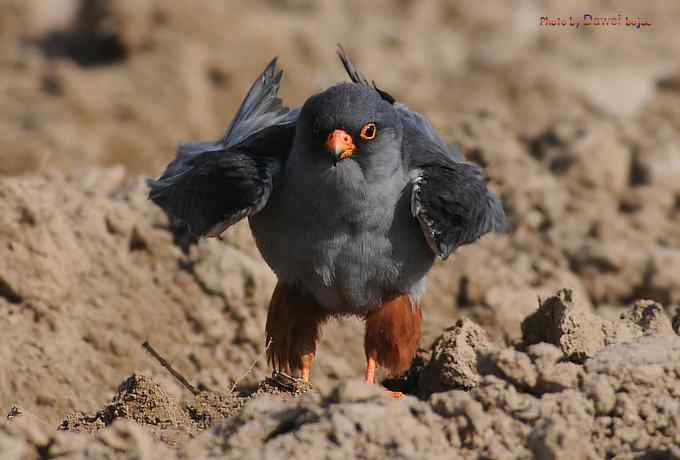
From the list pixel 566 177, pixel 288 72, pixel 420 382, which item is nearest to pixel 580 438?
pixel 420 382

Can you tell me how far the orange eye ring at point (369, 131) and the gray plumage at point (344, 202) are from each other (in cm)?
2

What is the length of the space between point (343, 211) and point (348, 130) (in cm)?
46

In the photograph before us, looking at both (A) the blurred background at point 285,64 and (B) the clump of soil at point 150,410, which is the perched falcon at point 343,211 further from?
(A) the blurred background at point 285,64

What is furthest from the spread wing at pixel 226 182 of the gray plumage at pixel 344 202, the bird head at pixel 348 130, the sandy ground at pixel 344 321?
the sandy ground at pixel 344 321

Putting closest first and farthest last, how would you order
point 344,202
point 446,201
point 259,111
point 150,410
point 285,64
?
point 150,410 → point 344,202 → point 446,201 → point 259,111 → point 285,64

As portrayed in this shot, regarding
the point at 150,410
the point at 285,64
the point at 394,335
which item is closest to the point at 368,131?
the point at 394,335

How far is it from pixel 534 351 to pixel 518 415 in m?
0.44

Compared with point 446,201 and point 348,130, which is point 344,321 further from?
point 348,130

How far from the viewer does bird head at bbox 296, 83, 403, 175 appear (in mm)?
6246

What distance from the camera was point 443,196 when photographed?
6.50 meters

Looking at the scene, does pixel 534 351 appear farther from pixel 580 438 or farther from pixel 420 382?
pixel 420 382

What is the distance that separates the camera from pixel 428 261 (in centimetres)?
679

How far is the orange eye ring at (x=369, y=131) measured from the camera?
6.34m

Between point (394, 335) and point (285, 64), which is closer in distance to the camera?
point (394, 335)
